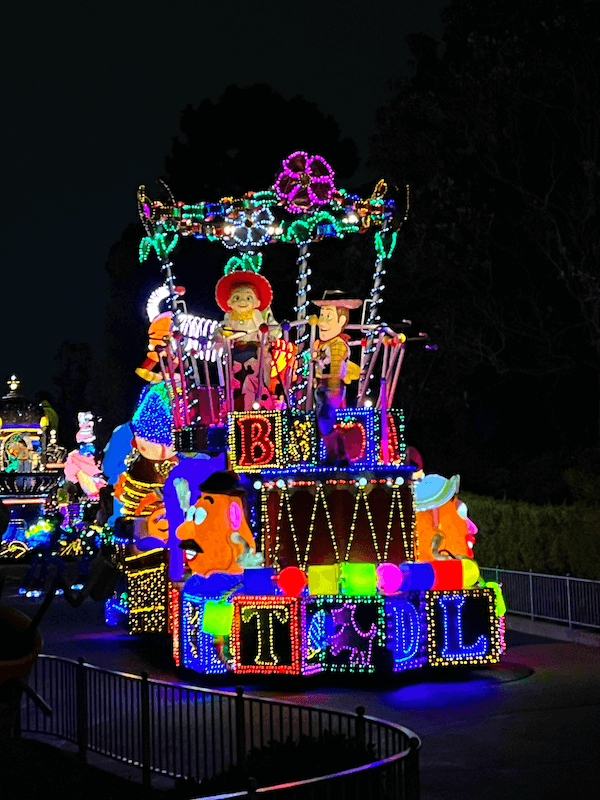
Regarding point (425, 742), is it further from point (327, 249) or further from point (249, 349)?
point (327, 249)

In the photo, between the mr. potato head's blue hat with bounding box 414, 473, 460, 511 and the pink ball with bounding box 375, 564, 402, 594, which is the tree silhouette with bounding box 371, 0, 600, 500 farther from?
the pink ball with bounding box 375, 564, 402, 594

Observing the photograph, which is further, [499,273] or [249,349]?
[499,273]

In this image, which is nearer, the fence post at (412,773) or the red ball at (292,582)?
the fence post at (412,773)

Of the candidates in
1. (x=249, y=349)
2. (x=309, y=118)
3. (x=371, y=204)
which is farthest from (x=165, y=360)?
(x=309, y=118)

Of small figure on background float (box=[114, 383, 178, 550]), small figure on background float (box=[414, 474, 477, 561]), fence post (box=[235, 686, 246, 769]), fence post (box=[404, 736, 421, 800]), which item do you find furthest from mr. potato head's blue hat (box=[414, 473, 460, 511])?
fence post (box=[404, 736, 421, 800])

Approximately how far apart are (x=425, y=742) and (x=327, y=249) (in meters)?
23.3

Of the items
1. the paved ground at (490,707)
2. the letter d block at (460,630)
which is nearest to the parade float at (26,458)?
the paved ground at (490,707)

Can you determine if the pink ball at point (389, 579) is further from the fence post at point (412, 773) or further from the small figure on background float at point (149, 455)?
the fence post at point (412, 773)

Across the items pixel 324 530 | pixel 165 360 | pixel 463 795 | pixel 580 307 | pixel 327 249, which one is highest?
pixel 327 249

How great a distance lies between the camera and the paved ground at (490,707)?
10.4 metres

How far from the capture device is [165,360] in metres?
19.7

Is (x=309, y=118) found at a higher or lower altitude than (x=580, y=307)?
higher

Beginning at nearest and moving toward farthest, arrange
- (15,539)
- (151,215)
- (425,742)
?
1. (425,742)
2. (151,215)
3. (15,539)

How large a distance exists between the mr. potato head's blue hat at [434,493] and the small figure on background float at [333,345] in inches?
67.8
